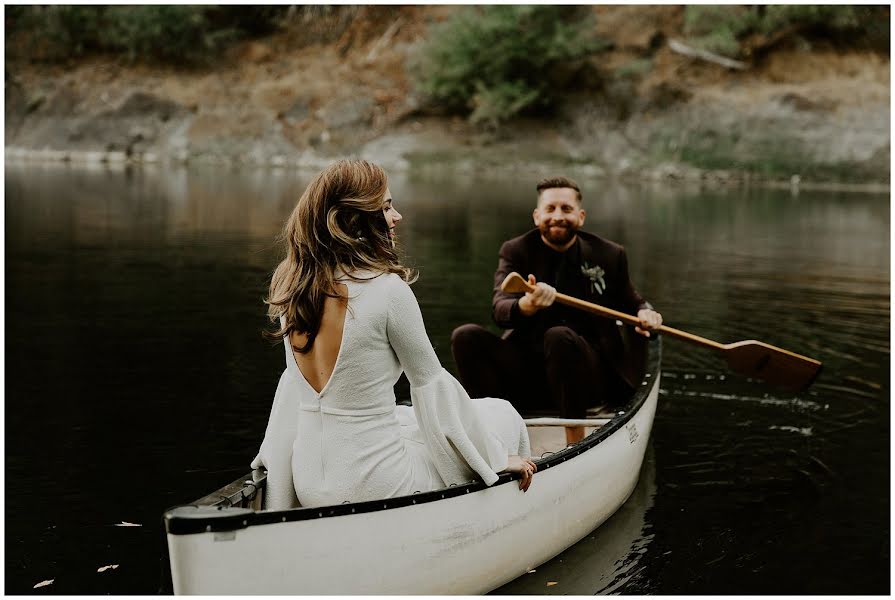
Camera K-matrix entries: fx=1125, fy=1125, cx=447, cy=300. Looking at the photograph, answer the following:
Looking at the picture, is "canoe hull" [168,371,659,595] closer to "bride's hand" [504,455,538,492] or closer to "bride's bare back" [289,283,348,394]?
"bride's hand" [504,455,538,492]

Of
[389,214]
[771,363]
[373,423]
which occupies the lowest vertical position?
[771,363]

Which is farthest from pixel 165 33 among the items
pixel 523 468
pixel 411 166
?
pixel 523 468

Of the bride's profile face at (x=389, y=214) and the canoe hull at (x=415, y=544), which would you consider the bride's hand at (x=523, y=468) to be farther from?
the bride's profile face at (x=389, y=214)

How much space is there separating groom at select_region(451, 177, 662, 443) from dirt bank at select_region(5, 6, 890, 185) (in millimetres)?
26313

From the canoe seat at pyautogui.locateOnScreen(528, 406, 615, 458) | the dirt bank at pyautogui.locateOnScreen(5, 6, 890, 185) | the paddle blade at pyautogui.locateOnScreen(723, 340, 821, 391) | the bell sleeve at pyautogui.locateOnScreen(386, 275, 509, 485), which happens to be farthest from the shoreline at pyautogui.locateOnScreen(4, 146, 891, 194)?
the bell sleeve at pyautogui.locateOnScreen(386, 275, 509, 485)

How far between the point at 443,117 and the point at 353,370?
3335 cm

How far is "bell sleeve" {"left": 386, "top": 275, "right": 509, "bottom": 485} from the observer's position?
3.33 m

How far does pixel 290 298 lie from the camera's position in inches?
131

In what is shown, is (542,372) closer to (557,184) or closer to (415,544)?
(557,184)

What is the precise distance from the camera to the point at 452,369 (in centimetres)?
780

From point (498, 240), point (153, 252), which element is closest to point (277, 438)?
point (153, 252)

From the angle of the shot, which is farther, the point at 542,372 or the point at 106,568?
the point at 542,372

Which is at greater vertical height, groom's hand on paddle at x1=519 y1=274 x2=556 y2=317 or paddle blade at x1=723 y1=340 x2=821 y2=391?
groom's hand on paddle at x1=519 y1=274 x2=556 y2=317

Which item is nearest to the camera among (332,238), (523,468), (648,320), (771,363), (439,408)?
(332,238)
